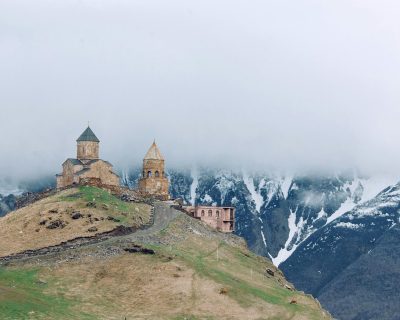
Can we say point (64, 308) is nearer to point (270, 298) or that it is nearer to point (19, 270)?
point (19, 270)

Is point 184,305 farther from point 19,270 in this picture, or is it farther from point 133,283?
point 19,270

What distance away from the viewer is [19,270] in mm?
180875

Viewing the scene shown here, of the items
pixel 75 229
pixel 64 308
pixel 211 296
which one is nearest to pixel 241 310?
pixel 211 296

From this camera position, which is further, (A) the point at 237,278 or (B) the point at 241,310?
(A) the point at 237,278

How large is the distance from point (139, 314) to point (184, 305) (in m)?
7.91

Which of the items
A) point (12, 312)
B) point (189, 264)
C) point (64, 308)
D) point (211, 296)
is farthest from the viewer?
point (189, 264)

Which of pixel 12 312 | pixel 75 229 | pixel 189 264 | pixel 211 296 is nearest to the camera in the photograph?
pixel 12 312

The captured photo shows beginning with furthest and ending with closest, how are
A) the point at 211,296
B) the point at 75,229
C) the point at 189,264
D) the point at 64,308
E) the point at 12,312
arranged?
the point at 75,229 < the point at 189,264 < the point at 211,296 < the point at 64,308 < the point at 12,312

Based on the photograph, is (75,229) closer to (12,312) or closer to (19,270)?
(19,270)

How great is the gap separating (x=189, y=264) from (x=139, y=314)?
69.2ft

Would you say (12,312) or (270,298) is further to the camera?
(270,298)

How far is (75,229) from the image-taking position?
200 m

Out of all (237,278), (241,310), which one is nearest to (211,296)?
(241,310)

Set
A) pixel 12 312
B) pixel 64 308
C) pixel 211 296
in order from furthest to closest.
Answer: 1. pixel 211 296
2. pixel 64 308
3. pixel 12 312
